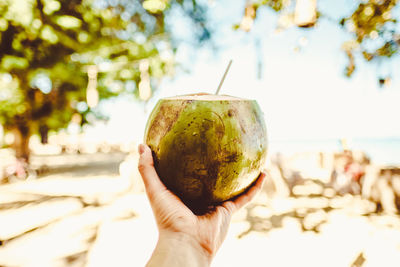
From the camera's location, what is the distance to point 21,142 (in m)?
8.54

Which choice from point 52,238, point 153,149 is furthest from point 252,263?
point 52,238

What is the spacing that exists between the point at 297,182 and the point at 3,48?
709 cm

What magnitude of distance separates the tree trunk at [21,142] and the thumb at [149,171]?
8.45m

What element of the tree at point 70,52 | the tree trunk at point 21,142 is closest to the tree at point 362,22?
the tree at point 70,52

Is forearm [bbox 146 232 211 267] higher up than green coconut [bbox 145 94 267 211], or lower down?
lower down

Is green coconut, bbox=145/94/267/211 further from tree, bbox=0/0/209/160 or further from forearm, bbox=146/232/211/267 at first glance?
tree, bbox=0/0/209/160

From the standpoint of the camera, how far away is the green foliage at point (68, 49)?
14.7 ft

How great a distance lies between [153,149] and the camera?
127cm

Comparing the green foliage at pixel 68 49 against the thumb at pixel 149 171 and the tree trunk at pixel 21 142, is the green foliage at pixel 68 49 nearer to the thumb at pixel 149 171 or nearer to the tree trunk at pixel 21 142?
the tree trunk at pixel 21 142

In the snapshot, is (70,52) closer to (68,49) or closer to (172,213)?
(68,49)

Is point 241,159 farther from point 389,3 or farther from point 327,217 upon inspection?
point 327,217

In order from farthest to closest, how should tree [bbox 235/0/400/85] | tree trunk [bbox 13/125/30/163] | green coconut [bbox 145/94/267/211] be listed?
tree trunk [bbox 13/125/30/163] → tree [bbox 235/0/400/85] → green coconut [bbox 145/94/267/211]

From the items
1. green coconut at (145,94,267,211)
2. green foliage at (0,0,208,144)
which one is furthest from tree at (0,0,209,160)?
green coconut at (145,94,267,211)

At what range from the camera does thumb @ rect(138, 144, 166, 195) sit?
50.4 inches
